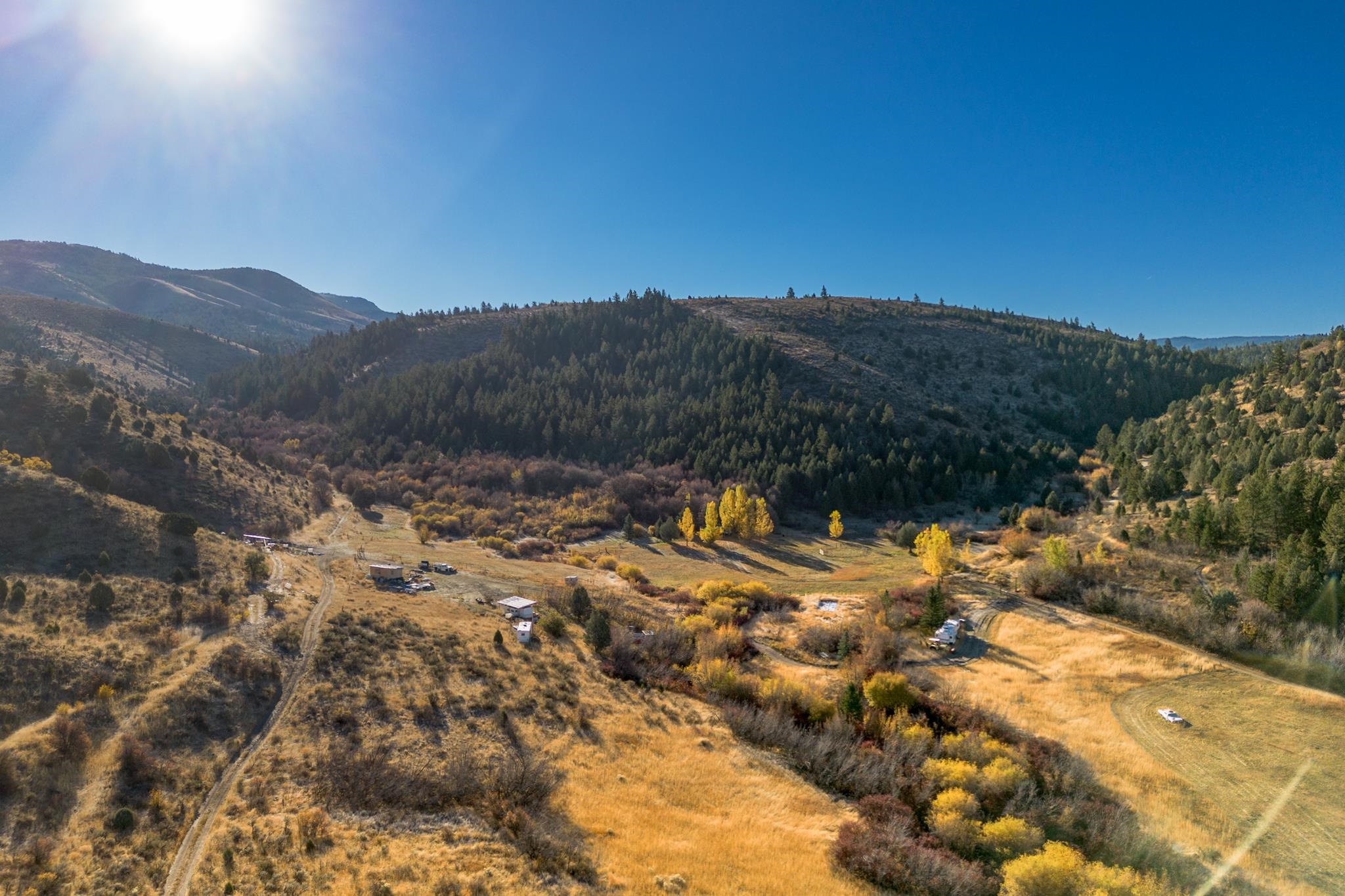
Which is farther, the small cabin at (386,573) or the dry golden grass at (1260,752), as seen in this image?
the small cabin at (386,573)

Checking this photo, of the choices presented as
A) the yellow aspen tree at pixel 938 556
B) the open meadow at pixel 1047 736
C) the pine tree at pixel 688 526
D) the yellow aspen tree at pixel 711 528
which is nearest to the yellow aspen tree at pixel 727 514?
the yellow aspen tree at pixel 711 528

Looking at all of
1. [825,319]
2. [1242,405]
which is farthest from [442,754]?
[825,319]

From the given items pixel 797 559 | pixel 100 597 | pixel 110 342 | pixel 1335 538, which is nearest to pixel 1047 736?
pixel 1335 538

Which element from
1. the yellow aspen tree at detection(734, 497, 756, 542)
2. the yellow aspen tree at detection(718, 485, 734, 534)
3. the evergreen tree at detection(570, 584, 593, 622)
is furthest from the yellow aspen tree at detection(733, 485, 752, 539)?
the evergreen tree at detection(570, 584, 593, 622)

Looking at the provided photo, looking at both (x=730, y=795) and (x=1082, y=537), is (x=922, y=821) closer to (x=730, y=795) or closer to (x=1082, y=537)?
(x=730, y=795)

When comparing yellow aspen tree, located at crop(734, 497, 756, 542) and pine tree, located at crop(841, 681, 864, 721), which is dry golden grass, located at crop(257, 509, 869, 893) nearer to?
pine tree, located at crop(841, 681, 864, 721)

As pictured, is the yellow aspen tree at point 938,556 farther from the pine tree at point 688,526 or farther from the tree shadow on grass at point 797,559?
the pine tree at point 688,526

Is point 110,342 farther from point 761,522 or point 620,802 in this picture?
point 620,802
